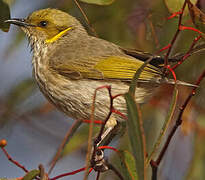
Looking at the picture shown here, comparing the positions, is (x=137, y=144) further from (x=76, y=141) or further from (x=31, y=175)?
(x=76, y=141)

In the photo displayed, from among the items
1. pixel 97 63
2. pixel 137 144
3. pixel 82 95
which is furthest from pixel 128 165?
pixel 97 63

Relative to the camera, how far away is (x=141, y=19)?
164 inches

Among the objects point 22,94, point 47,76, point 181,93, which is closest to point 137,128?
point 47,76

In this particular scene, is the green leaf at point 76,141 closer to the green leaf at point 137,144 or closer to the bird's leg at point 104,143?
the bird's leg at point 104,143

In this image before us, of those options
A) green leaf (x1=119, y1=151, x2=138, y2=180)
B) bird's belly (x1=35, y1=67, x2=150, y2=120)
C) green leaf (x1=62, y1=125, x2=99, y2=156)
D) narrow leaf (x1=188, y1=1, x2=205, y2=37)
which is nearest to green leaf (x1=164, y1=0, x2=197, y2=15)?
narrow leaf (x1=188, y1=1, x2=205, y2=37)

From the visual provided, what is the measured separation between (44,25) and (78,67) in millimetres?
654

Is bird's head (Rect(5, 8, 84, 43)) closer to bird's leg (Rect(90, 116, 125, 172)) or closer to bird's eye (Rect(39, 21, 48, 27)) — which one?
bird's eye (Rect(39, 21, 48, 27))

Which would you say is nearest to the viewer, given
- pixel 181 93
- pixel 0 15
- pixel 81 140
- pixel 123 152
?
pixel 123 152

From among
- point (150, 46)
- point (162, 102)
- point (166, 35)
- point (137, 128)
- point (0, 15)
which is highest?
point (0, 15)

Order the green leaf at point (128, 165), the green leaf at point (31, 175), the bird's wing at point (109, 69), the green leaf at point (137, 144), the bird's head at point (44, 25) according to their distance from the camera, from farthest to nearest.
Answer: the bird's head at point (44, 25)
the bird's wing at point (109, 69)
the green leaf at point (128, 165)
the green leaf at point (31, 175)
the green leaf at point (137, 144)

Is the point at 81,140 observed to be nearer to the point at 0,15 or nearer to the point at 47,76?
the point at 47,76

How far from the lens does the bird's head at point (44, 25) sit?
4.01m

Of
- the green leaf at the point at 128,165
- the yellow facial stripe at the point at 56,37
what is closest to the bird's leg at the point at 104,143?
the green leaf at the point at 128,165

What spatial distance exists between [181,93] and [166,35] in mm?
816
